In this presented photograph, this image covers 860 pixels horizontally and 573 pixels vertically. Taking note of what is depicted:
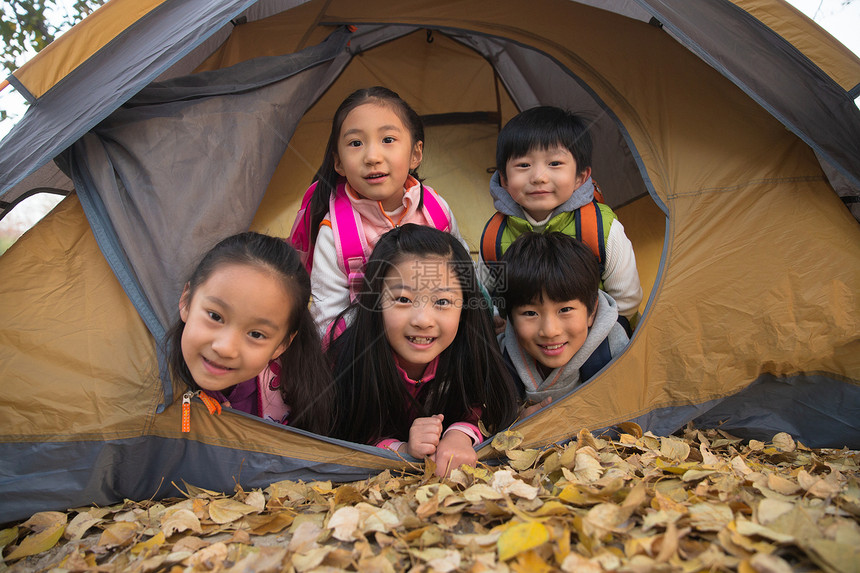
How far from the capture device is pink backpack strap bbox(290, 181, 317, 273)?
245cm

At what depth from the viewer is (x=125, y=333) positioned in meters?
1.65

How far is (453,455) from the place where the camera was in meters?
1.69

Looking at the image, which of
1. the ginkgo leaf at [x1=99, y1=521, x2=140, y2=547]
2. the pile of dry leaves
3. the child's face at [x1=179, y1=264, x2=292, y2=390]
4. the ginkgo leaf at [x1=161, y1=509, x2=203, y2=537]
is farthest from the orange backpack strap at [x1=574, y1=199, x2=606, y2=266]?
the ginkgo leaf at [x1=99, y1=521, x2=140, y2=547]

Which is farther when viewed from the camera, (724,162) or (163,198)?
(724,162)

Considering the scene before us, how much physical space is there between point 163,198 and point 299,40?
3.37ft

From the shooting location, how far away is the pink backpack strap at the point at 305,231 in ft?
8.04

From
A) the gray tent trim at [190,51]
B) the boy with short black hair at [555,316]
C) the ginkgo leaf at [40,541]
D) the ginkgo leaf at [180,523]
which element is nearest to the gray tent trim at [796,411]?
the boy with short black hair at [555,316]

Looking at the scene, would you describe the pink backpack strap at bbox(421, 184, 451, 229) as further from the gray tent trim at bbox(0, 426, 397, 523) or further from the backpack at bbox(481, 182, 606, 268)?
the gray tent trim at bbox(0, 426, 397, 523)

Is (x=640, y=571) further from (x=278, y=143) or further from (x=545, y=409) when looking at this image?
(x=278, y=143)

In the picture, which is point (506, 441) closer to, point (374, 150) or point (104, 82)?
point (374, 150)

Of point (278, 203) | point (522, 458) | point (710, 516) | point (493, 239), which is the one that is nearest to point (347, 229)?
point (493, 239)

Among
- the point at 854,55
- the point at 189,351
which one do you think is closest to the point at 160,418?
the point at 189,351

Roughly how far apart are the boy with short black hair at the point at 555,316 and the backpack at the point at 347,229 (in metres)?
0.42

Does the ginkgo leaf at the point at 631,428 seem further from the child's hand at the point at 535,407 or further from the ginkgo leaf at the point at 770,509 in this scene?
the ginkgo leaf at the point at 770,509
